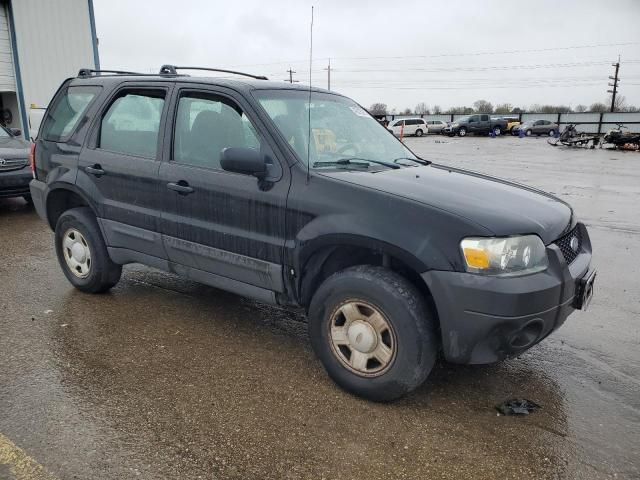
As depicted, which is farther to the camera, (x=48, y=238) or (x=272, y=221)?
(x=48, y=238)

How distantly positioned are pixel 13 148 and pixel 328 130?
7.25 meters

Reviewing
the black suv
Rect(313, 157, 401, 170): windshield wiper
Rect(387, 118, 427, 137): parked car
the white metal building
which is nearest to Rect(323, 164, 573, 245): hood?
the black suv

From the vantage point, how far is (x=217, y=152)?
3.65 meters

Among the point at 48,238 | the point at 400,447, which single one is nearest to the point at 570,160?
the point at 48,238

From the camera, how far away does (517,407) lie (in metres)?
3.09

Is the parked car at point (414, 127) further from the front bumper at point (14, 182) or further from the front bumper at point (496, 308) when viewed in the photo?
the front bumper at point (496, 308)

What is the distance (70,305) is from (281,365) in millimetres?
2178

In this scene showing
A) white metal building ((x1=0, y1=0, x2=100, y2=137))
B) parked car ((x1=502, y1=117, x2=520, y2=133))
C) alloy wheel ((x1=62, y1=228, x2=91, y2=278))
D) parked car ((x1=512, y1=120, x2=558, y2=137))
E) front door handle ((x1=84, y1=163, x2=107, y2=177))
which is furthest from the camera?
parked car ((x1=502, y1=117, x2=520, y2=133))

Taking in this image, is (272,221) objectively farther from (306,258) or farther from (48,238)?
(48,238)

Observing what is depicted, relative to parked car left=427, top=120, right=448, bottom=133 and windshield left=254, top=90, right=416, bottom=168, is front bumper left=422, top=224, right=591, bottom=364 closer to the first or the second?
windshield left=254, top=90, right=416, bottom=168

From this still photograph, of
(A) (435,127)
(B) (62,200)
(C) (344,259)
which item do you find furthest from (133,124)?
(A) (435,127)

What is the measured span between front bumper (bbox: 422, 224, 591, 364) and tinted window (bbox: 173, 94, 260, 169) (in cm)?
161

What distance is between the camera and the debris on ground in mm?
3035

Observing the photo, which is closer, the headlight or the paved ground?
the paved ground
